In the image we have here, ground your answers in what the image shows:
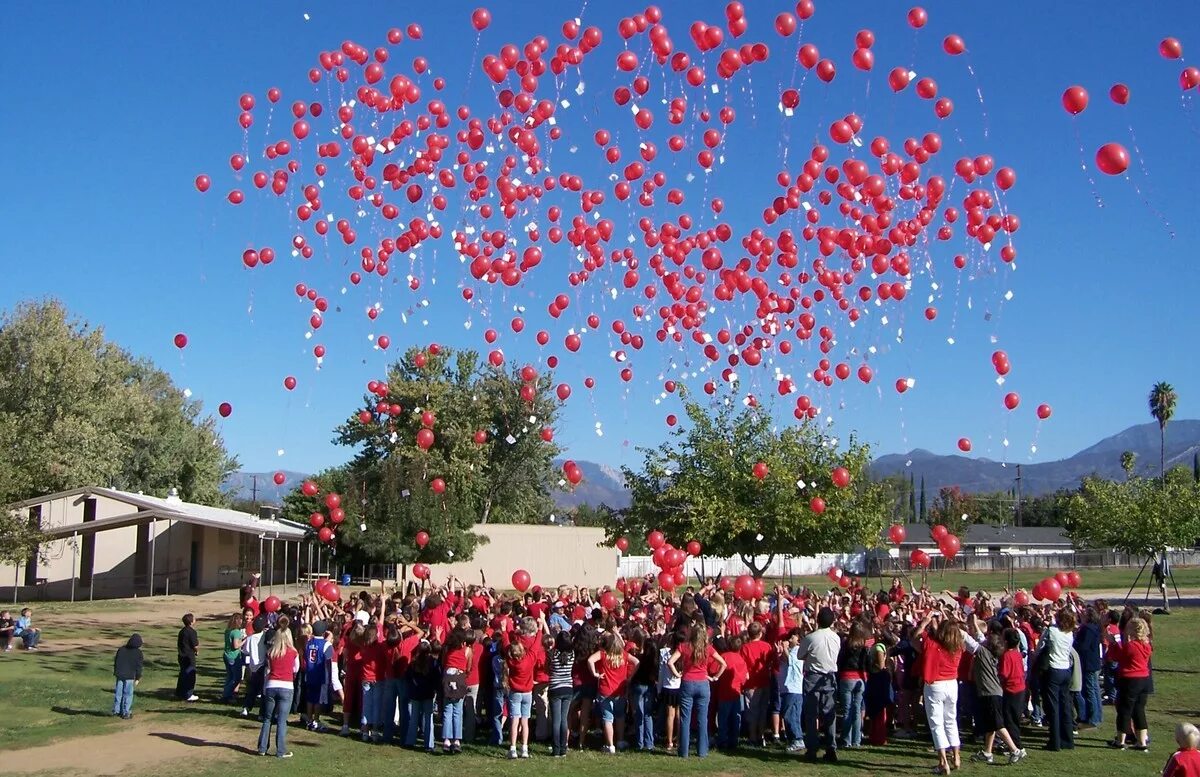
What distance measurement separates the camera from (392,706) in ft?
39.5

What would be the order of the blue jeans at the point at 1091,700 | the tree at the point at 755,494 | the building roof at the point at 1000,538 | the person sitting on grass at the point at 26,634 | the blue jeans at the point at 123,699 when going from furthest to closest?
1. the building roof at the point at 1000,538
2. the tree at the point at 755,494
3. the person sitting on grass at the point at 26,634
4. the blue jeans at the point at 123,699
5. the blue jeans at the point at 1091,700

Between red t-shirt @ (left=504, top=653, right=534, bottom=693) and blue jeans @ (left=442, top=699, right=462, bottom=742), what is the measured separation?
0.67 meters

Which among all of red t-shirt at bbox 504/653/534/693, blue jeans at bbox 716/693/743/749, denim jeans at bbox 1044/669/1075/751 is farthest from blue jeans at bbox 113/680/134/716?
denim jeans at bbox 1044/669/1075/751

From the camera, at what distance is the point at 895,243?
14.9 meters

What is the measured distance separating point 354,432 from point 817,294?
155 feet

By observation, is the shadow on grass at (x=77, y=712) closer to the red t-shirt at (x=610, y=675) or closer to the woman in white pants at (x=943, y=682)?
the red t-shirt at (x=610, y=675)

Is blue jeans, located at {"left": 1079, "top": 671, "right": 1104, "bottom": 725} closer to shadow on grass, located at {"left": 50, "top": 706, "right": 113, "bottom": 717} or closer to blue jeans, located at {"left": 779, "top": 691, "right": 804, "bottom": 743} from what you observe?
blue jeans, located at {"left": 779, "top": 691, "right": 804, "bottom": 743}

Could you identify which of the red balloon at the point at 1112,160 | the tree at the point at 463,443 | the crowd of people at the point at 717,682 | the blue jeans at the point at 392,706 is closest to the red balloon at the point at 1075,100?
the red balloon at the point at 1112,160

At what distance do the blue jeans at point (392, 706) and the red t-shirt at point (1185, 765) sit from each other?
25.5ft

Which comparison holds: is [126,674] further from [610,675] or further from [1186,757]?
[1186,757]

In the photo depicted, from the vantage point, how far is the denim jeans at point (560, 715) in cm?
1136

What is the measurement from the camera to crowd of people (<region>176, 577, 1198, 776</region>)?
11.0 m

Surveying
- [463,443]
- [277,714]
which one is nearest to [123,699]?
[277,714]

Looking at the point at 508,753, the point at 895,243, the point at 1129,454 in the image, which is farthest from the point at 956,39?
the point at 1129,454
